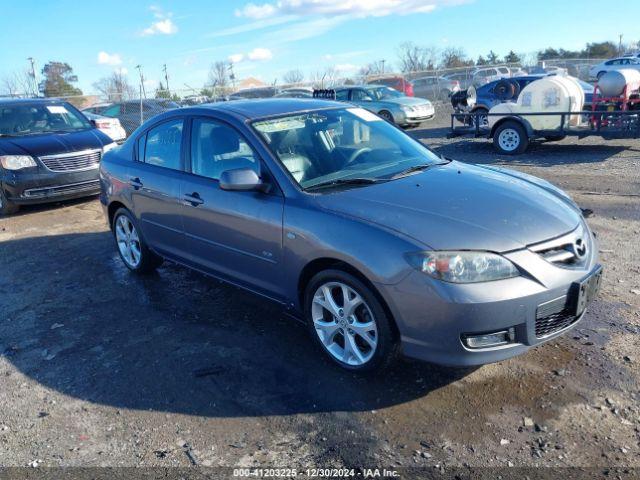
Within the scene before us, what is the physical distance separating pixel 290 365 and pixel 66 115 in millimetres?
8354

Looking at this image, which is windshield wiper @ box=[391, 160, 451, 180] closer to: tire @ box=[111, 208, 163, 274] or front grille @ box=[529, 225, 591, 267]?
front grille @ box=[529, 225, 591, 267]

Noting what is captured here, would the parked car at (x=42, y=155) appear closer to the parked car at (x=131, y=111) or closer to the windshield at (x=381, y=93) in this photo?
the parked car at (x=131, y=111)

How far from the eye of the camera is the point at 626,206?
24.1 ft

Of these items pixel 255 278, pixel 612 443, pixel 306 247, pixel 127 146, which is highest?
pixel 127 146

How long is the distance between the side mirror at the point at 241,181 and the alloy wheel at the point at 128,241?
220cm

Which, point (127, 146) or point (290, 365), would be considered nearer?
point (290, 365)

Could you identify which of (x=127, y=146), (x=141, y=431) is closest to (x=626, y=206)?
(x=127, y=146)

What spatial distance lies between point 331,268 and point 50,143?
7257 millimetres

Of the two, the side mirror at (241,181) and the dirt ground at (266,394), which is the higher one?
the side mirror at (241,181)

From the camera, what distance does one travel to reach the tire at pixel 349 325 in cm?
335

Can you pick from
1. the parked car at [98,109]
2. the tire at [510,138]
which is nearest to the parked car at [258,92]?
the parked car at [98,109]

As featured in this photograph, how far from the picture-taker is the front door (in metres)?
3.95

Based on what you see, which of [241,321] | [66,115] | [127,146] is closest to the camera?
[241,321]

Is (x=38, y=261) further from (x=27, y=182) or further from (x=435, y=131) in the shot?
(x=435, y=131)
